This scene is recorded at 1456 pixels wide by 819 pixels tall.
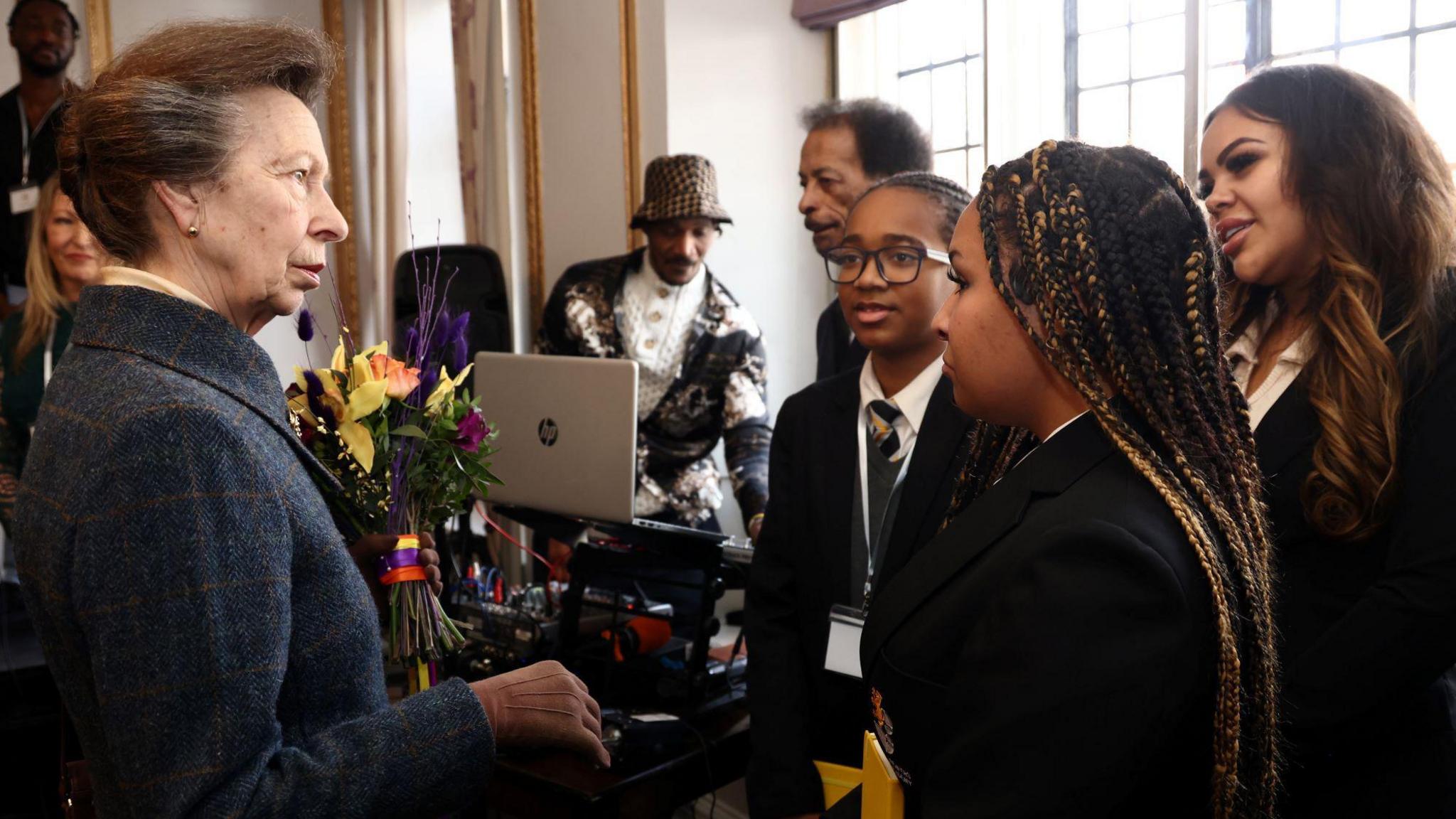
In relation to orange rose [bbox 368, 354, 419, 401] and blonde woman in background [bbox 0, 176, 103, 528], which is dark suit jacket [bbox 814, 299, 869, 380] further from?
blonde woman in background [bbox 0, 176, 103, 528]

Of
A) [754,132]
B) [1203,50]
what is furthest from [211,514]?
[754,132]

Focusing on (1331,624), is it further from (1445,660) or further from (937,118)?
(937,118)

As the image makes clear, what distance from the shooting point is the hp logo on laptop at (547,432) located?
2.32 m

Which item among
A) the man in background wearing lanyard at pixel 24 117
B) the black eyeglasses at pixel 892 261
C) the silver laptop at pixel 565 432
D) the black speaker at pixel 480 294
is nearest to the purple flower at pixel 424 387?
the silver laptop at pixel 565 432

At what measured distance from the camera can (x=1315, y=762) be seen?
153 cm

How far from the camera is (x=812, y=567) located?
193cm

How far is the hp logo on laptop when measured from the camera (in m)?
2.32

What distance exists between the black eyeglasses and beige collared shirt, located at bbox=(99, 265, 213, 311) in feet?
3.62

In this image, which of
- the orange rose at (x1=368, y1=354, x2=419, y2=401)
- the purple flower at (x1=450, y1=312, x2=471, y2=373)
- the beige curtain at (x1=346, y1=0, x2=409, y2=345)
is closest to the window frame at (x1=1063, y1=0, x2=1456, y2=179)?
the purple flower at (x1=450, y1=312, x2=471, y2=373)

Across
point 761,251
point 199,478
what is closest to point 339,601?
point 199,478

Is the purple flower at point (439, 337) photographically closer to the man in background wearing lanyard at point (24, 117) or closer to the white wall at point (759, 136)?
the white wall at point (759, 136)

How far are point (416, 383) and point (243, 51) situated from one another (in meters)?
0.51

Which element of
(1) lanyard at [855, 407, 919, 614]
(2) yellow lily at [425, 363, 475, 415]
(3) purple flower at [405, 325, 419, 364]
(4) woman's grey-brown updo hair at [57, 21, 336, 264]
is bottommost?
(1) lanyard at [855, 407, 919, 614]

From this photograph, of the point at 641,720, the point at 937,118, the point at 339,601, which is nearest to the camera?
the point at 339,601
